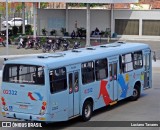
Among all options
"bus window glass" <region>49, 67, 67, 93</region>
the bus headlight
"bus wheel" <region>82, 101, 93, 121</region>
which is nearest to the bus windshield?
"bus window glass" <region>49, 67, 67, 93</region>

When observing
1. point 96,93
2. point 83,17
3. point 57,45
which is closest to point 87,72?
point 96,93

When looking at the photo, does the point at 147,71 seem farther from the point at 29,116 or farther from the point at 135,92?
the point at 29,116

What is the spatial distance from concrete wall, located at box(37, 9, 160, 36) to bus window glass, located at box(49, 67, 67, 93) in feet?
129

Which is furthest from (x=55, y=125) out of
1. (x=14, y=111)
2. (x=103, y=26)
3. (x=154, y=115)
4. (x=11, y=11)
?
(x=11, y=11)

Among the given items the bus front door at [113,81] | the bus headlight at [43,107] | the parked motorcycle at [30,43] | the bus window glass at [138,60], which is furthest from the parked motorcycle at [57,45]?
the bus headlight at [43,107]

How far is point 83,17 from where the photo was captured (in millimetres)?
55250

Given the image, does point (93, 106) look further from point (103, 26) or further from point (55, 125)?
point (103, 26)

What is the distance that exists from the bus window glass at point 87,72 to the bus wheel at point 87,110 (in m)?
0.80

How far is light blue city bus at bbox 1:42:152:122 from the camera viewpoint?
49.6ft

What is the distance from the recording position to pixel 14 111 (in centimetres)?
1552

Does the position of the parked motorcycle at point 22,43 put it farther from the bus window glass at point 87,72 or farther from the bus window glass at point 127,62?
the bus window glass at point 87,72

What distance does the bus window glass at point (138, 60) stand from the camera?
815 inches

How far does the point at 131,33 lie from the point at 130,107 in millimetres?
35750

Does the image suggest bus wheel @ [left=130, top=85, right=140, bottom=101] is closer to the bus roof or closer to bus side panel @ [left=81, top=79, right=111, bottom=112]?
the bus roof
